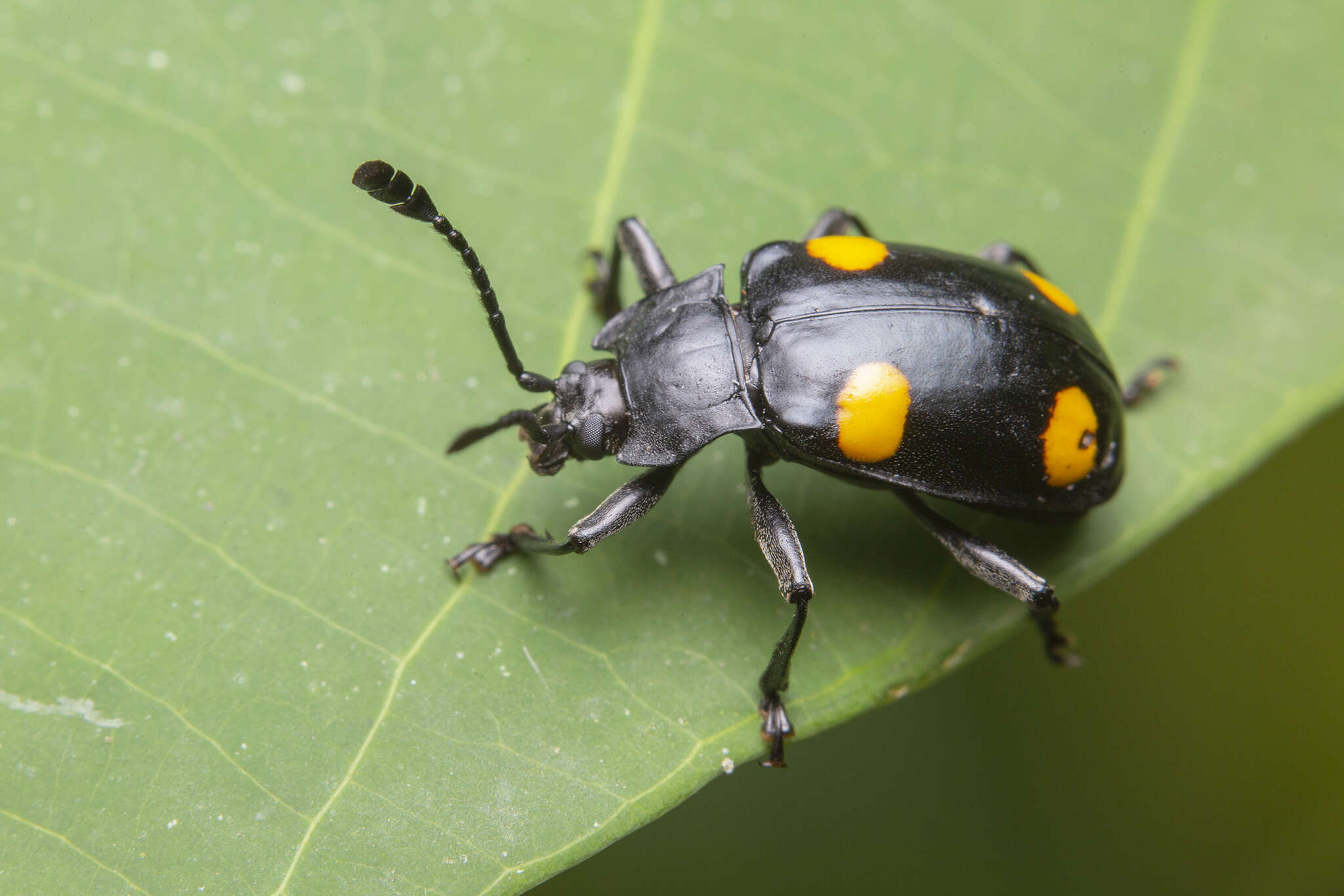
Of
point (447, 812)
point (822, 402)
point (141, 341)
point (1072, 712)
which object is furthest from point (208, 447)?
point (1072, 712)

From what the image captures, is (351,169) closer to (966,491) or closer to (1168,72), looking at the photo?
(966,491)

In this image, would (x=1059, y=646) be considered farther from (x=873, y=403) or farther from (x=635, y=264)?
(x=635, y=264)

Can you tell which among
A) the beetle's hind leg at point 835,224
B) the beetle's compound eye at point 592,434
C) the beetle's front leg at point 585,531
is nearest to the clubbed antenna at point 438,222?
the beetle's compound eye at point 592,434

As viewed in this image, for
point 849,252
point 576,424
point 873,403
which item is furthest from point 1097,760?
point 576,424

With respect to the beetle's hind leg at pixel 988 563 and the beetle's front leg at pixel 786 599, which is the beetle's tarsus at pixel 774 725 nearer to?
the beetle's front leg at pixel 786 599

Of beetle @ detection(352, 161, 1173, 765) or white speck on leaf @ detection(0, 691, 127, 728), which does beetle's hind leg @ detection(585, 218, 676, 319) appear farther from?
white speck on leaf @ detection(0, 691, 127, 728)
